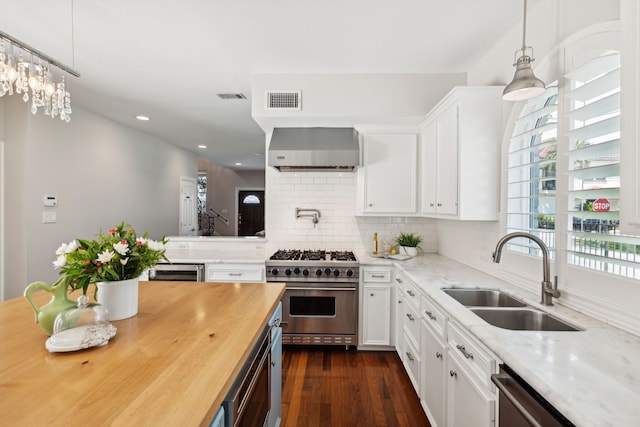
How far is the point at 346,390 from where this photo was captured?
2.45 metres

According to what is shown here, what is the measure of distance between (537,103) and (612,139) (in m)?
0.73

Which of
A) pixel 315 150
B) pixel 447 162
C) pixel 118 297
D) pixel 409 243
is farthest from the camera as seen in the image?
pixel 409 243

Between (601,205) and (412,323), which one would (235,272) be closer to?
(412,323)

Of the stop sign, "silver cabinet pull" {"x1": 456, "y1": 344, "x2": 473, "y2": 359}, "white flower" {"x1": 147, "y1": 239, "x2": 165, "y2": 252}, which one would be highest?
the stop sign

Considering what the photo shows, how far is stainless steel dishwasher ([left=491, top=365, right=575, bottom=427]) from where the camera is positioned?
0.90m

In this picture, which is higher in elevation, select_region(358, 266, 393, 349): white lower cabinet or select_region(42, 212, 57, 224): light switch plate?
select_region(42, 212, 57, 224): light switch plate

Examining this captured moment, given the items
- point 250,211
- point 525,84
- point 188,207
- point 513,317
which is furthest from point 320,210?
point 250,211

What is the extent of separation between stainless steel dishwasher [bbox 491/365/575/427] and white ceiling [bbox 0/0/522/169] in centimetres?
215

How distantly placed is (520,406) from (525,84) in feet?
4.57

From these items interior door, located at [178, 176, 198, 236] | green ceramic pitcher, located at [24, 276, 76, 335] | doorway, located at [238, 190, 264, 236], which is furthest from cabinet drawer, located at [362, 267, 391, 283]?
doorway, located at [238, 190, 264, 236]

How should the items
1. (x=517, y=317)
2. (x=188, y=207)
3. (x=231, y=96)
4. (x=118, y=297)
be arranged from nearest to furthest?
(x=118, y=297), (x=517, y=317), (x=231, y=96), (x=188, y=207)

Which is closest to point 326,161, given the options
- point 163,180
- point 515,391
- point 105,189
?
point 515,391

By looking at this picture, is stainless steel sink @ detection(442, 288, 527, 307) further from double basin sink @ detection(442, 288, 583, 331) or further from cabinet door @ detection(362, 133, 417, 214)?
cabinet door @ detection(362, 133, 417, 214)

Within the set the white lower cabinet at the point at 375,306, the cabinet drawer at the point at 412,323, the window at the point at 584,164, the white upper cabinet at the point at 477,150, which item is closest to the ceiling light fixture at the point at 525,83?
the window at the point at 584,164
